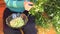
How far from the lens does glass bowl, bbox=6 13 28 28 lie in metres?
1.18

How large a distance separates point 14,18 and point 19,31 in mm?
95

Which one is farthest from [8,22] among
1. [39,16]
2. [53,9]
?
[53,9]

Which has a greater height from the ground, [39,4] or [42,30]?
[39,4]

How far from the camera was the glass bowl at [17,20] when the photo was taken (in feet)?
3.89

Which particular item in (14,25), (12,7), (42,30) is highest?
(12,7)

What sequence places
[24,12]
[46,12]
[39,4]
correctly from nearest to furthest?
[39,4] → [46,12] → [24,12]

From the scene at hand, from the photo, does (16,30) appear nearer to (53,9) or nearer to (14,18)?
(14,18)

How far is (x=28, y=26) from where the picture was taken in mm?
1216

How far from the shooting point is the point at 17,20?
3.96 feet

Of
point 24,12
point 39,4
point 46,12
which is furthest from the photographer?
point 24,12

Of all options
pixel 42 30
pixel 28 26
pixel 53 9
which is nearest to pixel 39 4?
pixel 53 9

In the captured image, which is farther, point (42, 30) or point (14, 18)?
point (42, 30)

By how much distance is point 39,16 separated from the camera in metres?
1.22

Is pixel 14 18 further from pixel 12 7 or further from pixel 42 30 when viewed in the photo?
pixel 42 30
